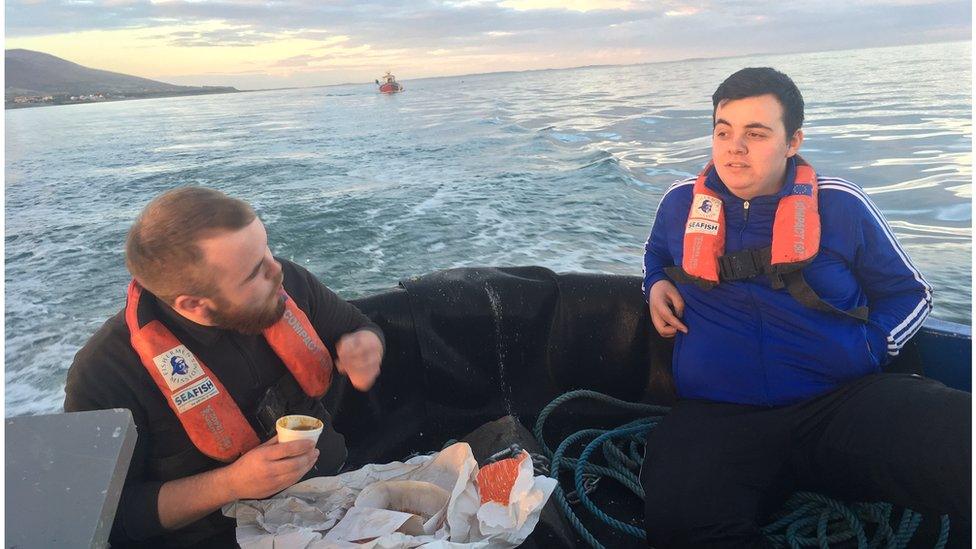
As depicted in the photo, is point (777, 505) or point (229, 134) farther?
point (229, 134)

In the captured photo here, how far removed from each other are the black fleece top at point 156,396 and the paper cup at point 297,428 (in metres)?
0.24

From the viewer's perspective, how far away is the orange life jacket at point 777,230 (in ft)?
6.41

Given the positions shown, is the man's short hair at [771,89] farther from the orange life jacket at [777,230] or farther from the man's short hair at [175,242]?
the man's short hair at [175,242]

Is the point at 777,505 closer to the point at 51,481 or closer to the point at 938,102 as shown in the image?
the point at 51,481

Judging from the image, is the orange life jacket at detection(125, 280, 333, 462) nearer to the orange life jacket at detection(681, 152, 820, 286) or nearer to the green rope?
the green rope

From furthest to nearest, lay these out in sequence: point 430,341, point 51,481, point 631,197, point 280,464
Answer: point 631,197 < point 430,341 < point 280,464 < point 51,481

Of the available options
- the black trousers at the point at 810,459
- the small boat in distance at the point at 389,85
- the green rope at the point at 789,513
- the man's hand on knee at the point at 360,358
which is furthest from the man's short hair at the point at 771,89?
the small boat in distance at the point at 389,85

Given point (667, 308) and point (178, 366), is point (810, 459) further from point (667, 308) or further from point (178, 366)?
point (178, 366)

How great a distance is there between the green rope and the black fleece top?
0.98 m

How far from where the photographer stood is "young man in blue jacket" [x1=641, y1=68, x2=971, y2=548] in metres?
1.72

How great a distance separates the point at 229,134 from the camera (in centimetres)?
1633

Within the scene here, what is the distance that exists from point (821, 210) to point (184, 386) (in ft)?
5.81

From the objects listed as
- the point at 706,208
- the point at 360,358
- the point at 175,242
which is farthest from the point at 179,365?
the point at 706,208

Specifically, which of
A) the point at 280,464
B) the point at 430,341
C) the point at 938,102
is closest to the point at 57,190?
the point at 430,341
